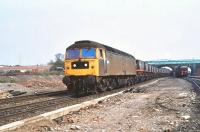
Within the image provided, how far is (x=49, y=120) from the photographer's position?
12.8 meters

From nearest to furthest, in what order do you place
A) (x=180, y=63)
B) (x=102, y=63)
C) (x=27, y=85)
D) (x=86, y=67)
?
1. (x=86, y=67)
2. (x=102, y=63)
3. (x=27, y=85)
4. (x=180, y=63)

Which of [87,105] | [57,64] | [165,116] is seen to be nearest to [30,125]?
[165,116]

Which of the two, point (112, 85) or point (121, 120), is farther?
point (112, 85)

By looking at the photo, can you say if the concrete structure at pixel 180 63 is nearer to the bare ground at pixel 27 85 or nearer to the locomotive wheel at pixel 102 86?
the bare ground at pixel 27 85

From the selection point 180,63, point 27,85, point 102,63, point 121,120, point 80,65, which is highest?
point 180,63

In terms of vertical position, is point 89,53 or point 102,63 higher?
point 89,53

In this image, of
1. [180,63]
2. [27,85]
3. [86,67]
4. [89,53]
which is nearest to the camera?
[86,67]

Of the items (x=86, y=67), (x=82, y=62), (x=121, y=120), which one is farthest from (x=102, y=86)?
(x=121, y=120)

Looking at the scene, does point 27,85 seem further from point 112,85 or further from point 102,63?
point 102,63

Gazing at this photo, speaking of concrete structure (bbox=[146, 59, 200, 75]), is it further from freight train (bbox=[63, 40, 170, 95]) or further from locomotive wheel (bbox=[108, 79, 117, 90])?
freight train (bbox=[63, 40, 170, 95])

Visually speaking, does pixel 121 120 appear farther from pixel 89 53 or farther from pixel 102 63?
pixel 102 63

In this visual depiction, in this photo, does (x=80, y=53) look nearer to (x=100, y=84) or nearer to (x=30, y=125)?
(x=100, y=84)

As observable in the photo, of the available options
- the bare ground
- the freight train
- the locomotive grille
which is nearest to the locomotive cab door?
the freight train

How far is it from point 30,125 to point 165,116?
5023 mm
